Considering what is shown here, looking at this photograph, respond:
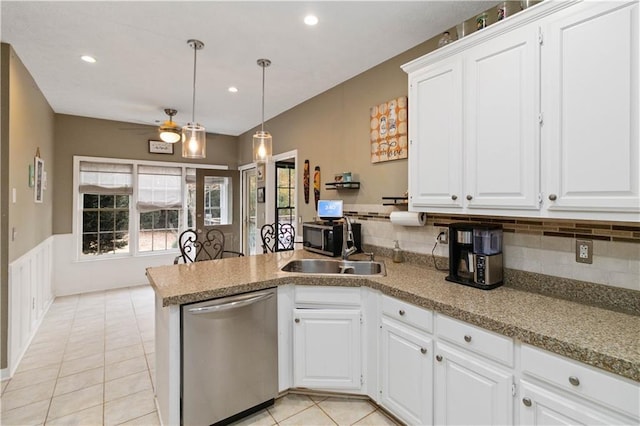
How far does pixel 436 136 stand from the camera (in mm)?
2066

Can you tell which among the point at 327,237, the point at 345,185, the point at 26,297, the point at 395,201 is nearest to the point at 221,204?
the point at 26,297

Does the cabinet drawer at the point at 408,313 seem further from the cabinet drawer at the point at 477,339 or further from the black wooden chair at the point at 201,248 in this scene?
the black wooden chair at the point at 201,248

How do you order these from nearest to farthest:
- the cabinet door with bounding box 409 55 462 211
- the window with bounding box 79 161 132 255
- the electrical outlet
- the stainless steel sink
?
the electrical outlet, the cabinet door with bounding box 409 55 462 211, the stainless steel sink, the window with bounding box 79 161 132 255

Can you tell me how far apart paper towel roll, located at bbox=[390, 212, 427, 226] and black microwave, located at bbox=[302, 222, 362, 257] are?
545 millimetres

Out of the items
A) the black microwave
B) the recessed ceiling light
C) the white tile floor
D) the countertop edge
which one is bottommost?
the white tile floor

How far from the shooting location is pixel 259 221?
5.36 m

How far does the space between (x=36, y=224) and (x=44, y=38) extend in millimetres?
2140

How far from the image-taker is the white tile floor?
6.70 feet

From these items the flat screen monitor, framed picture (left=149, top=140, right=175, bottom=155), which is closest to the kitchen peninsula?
the flat screen monitor

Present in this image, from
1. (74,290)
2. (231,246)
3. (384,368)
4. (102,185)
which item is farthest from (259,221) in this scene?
(384,368)

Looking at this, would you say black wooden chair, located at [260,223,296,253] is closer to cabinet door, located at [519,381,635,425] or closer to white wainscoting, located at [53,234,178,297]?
white wainscoting, located at [53,234,178,297]

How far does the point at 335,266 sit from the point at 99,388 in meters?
2.07

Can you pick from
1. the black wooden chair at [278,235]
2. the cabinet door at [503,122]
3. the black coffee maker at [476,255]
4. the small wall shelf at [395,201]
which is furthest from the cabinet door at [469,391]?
Answer: the black wooden chair at [278,235]

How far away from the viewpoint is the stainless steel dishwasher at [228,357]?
1.77 metres
